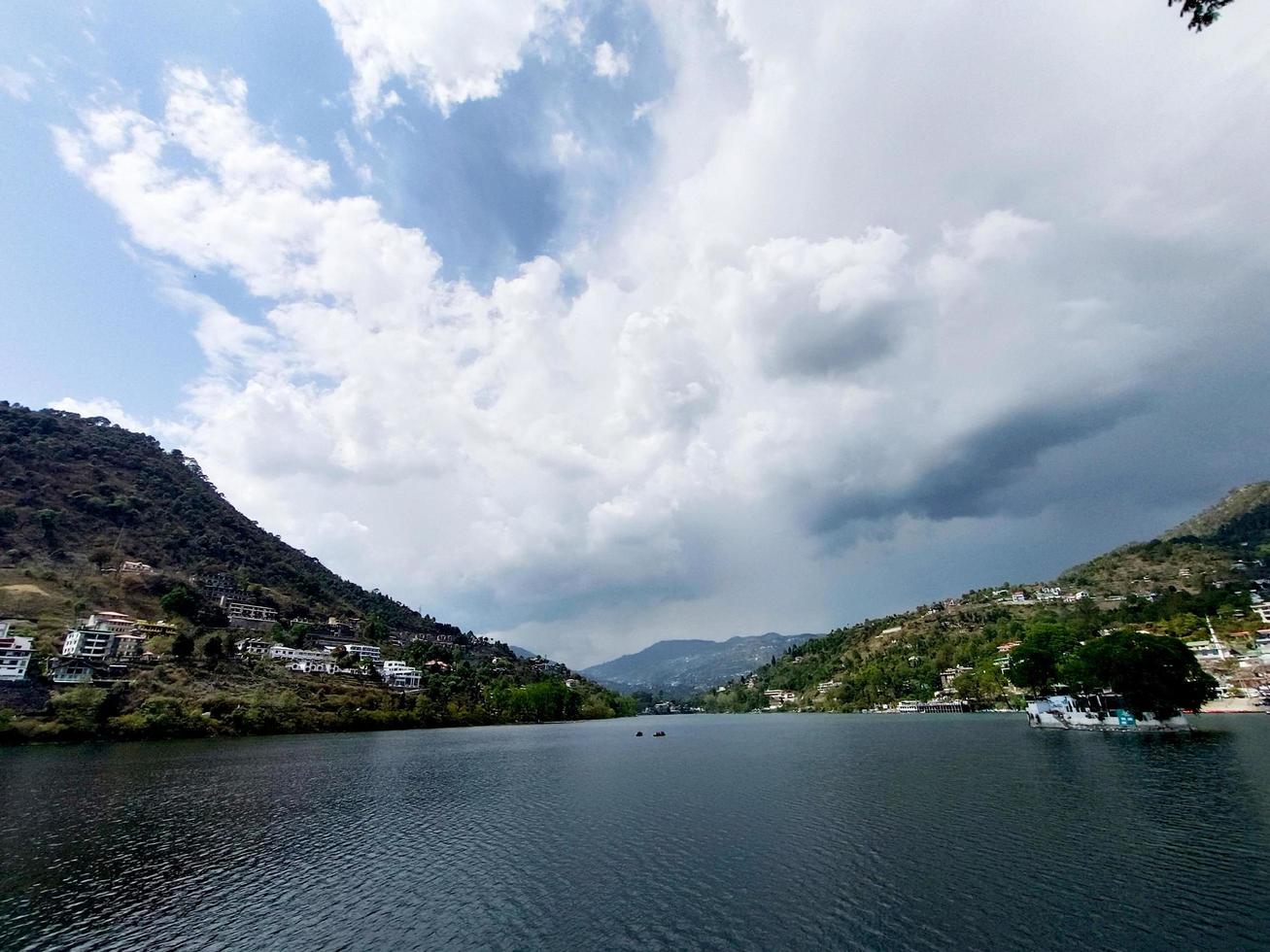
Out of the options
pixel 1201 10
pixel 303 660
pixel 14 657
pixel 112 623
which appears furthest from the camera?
pixel 303 660

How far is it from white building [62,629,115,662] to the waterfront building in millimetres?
7934

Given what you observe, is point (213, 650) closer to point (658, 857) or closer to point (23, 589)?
point (23, 589)

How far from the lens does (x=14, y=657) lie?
397 feet

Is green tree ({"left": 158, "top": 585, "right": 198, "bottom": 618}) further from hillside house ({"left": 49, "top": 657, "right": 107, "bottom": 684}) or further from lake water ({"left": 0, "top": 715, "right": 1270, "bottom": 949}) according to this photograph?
lake water ({"left": 0, "top": 715, "right": 1270, "bottom": 949})

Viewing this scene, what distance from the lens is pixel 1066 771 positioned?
213ft

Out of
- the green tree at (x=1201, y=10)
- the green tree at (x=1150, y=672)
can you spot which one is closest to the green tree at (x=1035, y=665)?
the green tree at (x=1150, y=672)

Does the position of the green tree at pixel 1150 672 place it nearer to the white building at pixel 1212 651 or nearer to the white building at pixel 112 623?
the white building at pixel 1212 651

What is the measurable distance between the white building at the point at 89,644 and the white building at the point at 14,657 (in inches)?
312

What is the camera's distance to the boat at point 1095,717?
341 ft

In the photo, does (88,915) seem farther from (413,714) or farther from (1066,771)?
(413,714)

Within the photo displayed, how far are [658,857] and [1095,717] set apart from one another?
113893 millimetres

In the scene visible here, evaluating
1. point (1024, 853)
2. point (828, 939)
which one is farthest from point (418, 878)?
point (1024, 853)

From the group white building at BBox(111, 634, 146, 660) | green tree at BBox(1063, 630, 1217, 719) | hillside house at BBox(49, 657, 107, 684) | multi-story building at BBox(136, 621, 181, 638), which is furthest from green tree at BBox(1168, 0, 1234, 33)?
multi-story building at BBox(136, 621, 181, 638)

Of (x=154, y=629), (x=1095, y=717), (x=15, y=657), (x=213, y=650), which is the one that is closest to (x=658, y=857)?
(x=1095, y=717)
